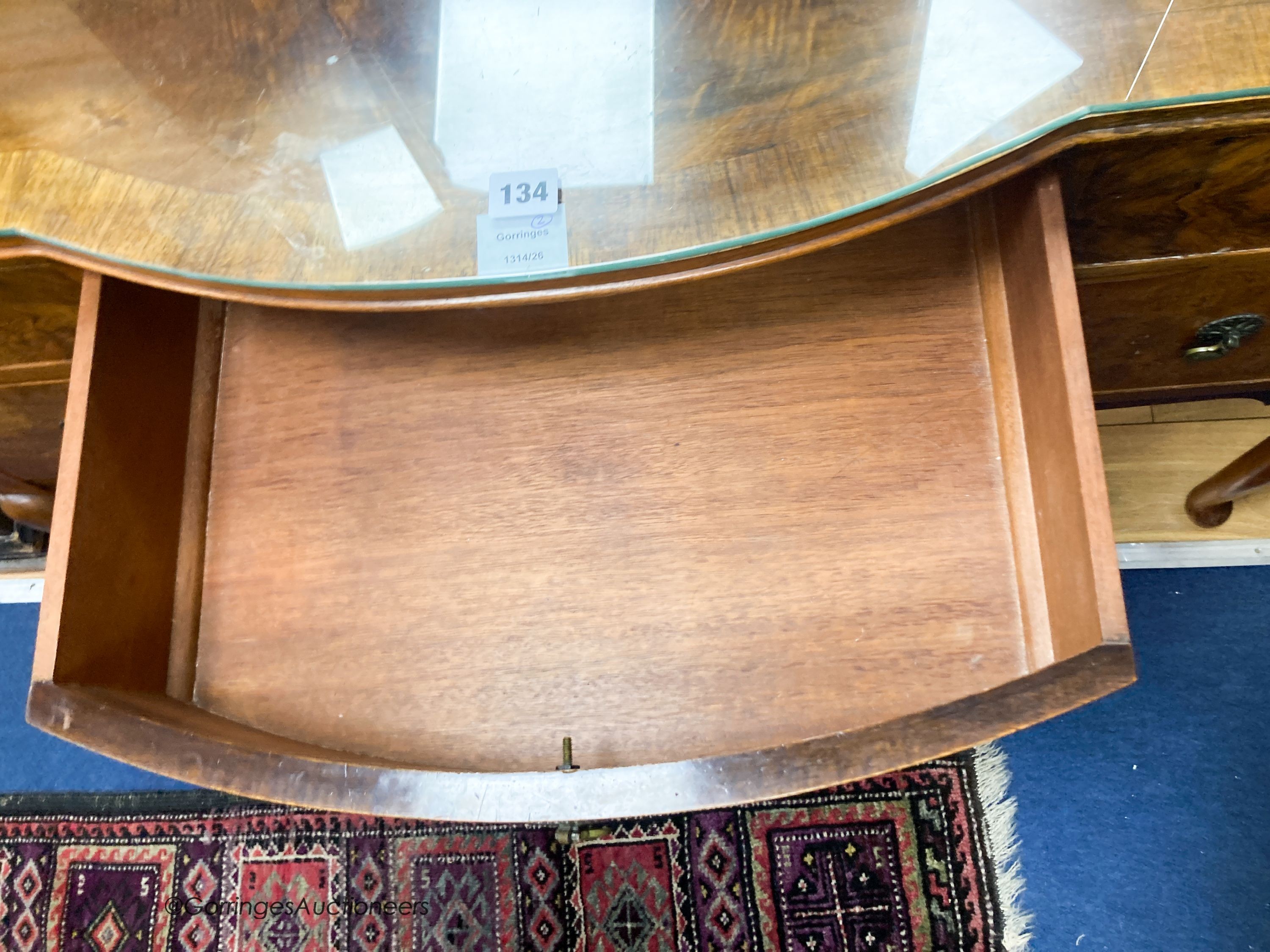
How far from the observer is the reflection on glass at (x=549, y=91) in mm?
484

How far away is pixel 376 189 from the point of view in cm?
49

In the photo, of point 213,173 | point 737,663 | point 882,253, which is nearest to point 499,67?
point 213,173

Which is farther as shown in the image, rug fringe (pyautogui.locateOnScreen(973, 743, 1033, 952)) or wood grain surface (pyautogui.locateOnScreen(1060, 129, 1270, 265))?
rug fringe (pyautogui.locateOnScreen(973, 743, 1033, 952))

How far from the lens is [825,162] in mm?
452

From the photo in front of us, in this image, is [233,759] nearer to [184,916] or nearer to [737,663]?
[737,663]

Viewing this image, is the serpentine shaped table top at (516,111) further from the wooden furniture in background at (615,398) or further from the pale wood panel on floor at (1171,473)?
the pale wood panel on floor at (1171,473)

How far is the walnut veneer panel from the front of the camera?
0.55 m

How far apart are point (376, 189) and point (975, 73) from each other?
0.34 meters

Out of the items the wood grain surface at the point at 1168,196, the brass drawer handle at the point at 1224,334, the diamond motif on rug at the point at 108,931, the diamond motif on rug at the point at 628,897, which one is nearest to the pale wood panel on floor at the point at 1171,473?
the brass drawer handle at the point at 1224,334

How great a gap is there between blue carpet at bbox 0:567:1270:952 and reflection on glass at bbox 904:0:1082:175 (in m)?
0.72

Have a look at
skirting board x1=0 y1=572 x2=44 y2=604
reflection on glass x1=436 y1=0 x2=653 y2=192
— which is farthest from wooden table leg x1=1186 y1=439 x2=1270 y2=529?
skirting board x1=0 y1=572 x2=44 y2=604

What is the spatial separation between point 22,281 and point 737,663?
1.85 ft

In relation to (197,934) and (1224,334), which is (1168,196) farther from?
(197,934)

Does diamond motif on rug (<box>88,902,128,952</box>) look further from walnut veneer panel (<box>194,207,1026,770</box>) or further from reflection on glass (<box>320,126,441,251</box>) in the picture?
reflection on glass (<box>320,126,441,251</box>)
